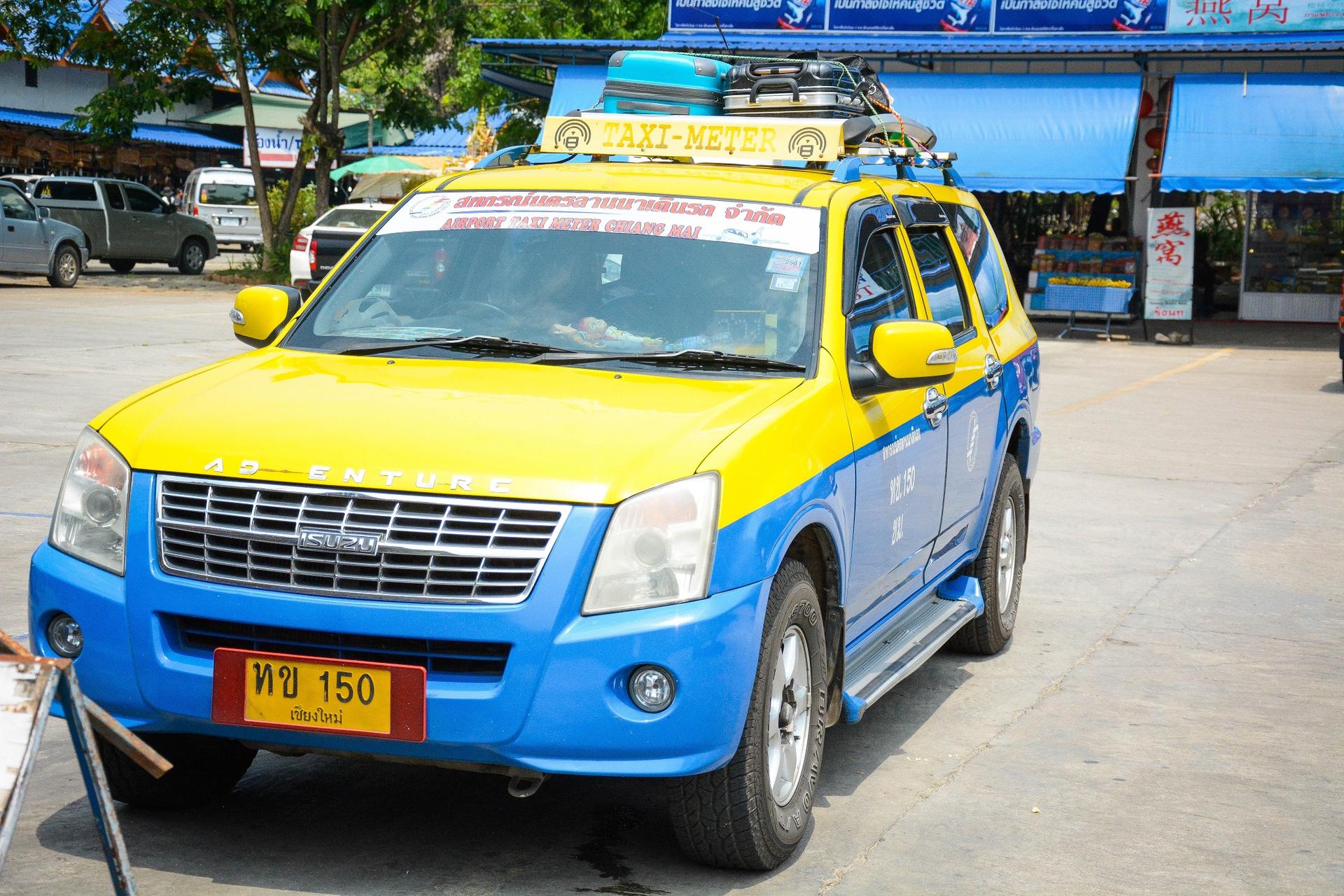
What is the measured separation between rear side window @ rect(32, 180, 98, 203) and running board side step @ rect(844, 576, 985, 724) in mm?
27403

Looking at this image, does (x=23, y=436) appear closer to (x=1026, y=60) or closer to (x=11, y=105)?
(x=1026, y=60)

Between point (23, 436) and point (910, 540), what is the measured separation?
7.70 m

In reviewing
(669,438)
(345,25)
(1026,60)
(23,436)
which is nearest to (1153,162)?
(1026,60)

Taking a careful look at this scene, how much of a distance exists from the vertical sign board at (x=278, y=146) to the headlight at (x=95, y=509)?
44.3 meters

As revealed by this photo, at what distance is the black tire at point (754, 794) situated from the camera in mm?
3904

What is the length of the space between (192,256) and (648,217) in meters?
28.7

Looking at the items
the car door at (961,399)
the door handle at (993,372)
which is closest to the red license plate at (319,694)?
the car door at (961,399)

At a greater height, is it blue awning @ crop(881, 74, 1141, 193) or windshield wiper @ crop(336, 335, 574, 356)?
blue awning @ crop(881, 74, 1141, 193)

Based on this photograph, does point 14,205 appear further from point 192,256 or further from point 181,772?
point 181,772

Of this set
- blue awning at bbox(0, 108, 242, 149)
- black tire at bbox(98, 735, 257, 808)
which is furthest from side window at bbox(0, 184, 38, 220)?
black tire at bbox(98, 735, 257, 808)

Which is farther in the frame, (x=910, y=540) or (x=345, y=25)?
(x=345, y=25)

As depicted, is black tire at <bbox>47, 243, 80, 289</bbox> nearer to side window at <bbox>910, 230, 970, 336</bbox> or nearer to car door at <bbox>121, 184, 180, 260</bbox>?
car door at <bbox>121, 184, 180, 260</bbox>

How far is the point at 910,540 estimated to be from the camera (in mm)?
5234

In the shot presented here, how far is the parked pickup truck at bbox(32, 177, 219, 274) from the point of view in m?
30.2
